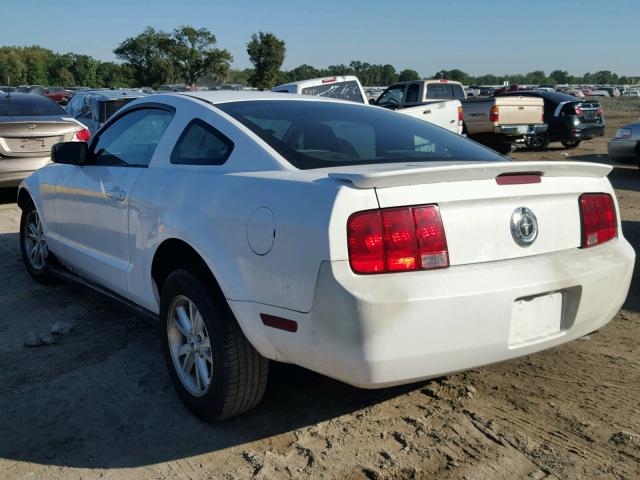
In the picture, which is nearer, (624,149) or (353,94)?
(353,94)

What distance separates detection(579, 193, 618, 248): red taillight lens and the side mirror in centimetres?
321

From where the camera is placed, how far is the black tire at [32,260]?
555 cm

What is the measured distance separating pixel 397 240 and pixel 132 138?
237 cm

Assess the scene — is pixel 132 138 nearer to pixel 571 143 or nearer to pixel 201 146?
pixel 201 146

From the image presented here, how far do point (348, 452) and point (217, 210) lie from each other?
4.10 ft

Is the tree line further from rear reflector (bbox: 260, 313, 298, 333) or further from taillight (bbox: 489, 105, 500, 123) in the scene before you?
rear reflector (bbox: 260, 313, 298, 333)

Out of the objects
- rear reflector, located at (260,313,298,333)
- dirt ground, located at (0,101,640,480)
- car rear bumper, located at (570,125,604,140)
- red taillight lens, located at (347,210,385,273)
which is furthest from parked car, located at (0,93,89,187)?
car rear bumper, located at (570,125,604,140)

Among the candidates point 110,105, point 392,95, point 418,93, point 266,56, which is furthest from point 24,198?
point 266,56

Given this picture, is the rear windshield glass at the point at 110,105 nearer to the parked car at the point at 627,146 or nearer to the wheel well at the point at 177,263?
the parked car at the point at 627,146

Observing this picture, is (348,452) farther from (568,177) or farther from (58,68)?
(58,68)

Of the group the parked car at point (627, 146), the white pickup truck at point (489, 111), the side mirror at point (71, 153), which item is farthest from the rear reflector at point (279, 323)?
the white pickup truck at point (489, 111)

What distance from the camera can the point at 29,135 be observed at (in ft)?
31.3

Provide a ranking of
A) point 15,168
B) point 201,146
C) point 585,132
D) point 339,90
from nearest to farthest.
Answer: point 201,146
point 15,168
point 339,90
point 585,132

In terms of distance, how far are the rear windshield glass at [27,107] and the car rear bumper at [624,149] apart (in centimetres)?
1000
